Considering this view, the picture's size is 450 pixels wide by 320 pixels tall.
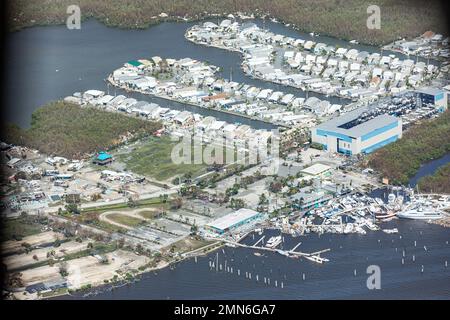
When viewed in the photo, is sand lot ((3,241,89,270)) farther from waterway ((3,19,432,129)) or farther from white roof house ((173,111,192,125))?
waterway ((3,19,432,129))

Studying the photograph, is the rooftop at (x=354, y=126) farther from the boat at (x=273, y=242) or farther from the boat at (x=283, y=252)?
the boat at (x=283, y=252)

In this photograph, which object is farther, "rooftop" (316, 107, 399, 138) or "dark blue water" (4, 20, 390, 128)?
"dark blue water" (4, 20, 390, 128)

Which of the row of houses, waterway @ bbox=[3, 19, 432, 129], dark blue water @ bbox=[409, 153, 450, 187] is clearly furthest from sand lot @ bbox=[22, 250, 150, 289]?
the row of houses

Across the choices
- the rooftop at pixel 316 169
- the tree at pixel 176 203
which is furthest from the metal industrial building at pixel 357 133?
the tree at pixel 176 203

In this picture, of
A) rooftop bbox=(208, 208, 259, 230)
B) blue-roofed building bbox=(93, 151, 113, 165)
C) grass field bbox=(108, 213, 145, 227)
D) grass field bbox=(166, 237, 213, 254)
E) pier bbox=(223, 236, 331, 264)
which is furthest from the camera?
blue-roofed building bbox=(93, 151, 113, 165)

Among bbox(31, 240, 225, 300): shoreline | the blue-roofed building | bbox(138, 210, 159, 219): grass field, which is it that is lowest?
bbox(31, 240, 225, 300): shoreline

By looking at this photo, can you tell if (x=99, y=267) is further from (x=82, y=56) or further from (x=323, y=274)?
(x=82, y=56)
